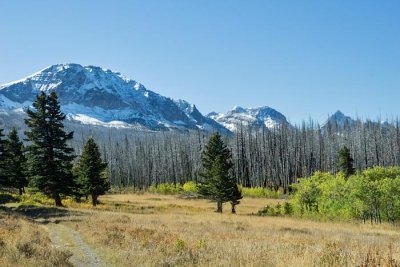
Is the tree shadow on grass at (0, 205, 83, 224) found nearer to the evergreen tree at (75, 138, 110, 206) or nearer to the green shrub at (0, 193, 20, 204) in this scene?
the green shrub at (0, 193, 20, 204)

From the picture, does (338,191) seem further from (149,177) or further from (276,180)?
(149,177)

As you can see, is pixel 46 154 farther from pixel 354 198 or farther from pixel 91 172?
pixel 354 198

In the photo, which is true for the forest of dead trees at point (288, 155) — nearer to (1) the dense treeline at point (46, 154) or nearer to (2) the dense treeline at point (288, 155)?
(2) the dense treeline at point (288, 155)

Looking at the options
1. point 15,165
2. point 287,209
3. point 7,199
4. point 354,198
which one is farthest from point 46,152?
point 354,198

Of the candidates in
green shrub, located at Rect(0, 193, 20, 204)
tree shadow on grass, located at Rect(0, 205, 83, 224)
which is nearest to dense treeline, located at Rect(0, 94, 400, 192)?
green shrub, located at Rect(0, 193, 20, 204)

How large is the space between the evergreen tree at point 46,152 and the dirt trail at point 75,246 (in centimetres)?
1890

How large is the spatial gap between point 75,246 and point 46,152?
29187mm

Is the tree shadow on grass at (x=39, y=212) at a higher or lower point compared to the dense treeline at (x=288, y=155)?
lower

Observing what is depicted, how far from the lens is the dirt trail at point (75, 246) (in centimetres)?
1364

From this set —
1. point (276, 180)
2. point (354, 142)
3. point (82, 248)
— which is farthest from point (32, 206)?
point (354, 142)

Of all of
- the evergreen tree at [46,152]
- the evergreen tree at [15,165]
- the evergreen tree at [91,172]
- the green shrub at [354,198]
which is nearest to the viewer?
the green shrub at [354,198]

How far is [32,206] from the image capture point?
3975cm

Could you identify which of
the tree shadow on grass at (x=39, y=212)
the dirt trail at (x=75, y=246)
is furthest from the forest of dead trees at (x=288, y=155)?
the dirt trail at (x=75, y=246)

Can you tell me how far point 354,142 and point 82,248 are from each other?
10362 centimetres
